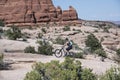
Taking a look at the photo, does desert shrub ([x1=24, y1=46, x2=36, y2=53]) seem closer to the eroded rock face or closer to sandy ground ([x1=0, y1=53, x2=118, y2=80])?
sandy ground ([x1=0, y1=53, x2=118, y2=80])

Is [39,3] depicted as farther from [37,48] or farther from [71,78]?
[71,78]

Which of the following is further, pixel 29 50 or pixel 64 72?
pixel 29 50

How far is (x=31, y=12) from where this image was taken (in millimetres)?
107562

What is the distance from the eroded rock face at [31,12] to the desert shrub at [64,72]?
8905cm

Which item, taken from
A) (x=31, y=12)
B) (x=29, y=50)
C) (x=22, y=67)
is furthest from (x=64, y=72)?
(x=31, y=12)

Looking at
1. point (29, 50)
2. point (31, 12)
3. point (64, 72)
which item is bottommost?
point (31, 12)

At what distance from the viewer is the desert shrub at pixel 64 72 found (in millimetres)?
13594

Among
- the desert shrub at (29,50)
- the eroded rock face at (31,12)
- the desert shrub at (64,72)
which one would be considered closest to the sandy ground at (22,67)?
the desert shrub at (29,50)

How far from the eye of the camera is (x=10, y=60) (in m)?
24.0

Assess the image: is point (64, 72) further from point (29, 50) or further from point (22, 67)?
point (29, 50)

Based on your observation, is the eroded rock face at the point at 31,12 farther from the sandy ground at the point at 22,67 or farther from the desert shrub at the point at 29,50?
the sandy ground at the point at 22,67

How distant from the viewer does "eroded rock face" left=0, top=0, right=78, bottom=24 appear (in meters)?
105

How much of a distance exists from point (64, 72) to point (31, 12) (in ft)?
311

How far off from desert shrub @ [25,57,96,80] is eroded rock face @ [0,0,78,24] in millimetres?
89054
